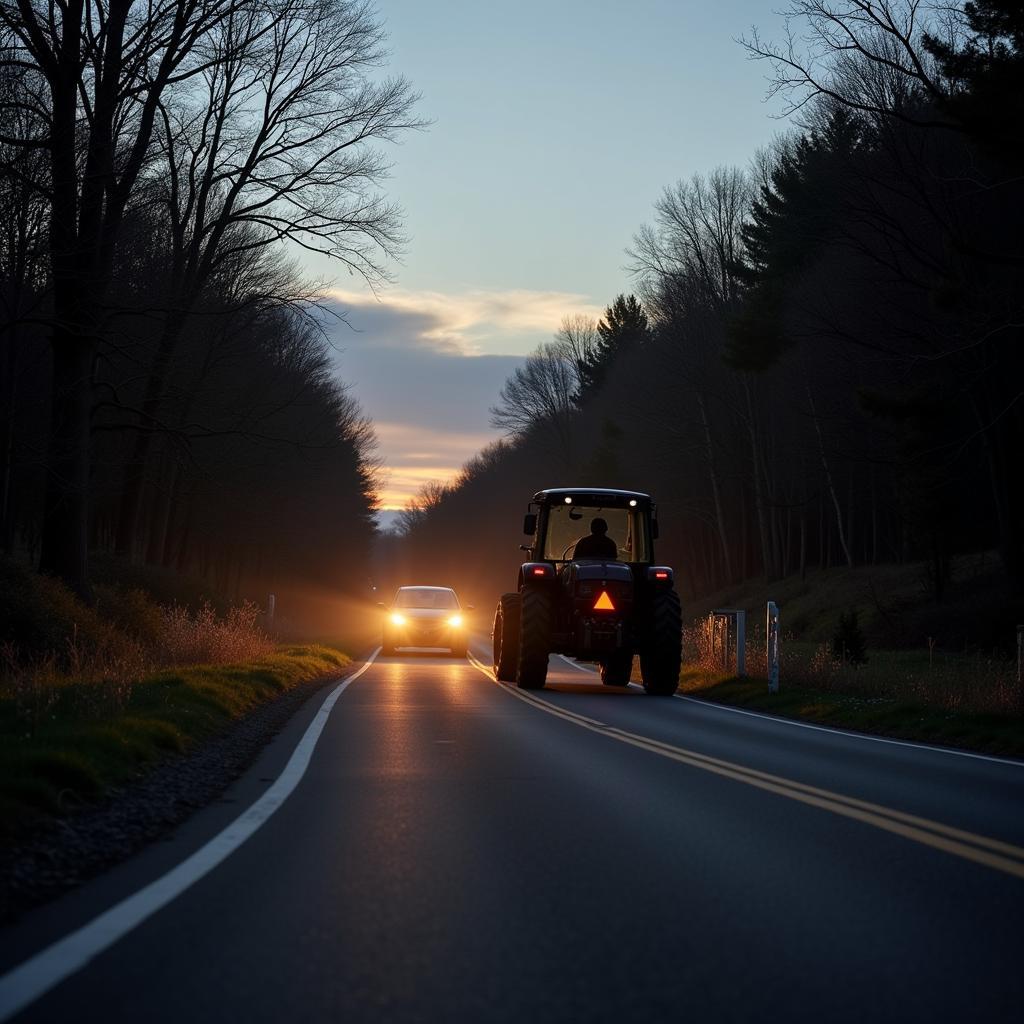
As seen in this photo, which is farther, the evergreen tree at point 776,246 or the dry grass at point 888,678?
the evergreen tree at point 776,246

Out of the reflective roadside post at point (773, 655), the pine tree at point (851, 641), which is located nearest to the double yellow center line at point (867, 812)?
the reflective roadside post at point (773, 655)

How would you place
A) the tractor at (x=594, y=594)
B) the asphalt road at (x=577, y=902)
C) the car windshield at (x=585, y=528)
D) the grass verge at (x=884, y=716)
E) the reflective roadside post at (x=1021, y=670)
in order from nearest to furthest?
the asphalt road at (x=577, y=902), the grass verge at (x=884, y=716), the reflective roadside post at (x=1021, y=670), the tractor at (x=594, y=594), the car windshield at (x=585, y=528)

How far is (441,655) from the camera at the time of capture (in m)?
36.8

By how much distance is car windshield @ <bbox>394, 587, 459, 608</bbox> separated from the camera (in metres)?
36.1

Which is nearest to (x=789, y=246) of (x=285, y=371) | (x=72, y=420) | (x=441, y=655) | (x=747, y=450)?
(x=747, y=450)

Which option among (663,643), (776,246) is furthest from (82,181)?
(776,246)

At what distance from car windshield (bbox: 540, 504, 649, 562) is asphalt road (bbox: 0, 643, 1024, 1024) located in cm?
1131

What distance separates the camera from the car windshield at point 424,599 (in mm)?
36062

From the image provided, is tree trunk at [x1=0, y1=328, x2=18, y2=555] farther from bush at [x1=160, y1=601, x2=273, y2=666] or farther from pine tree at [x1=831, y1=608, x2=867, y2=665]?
pine tree at [x1=831, y1=608, x2=867, y2=665]

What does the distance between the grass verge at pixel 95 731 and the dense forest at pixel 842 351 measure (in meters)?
13.2

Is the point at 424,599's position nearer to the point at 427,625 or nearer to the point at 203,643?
the point at 427,625

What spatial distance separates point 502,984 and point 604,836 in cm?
317

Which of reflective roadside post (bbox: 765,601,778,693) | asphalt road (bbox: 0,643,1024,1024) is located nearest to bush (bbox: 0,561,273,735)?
asphalt road (bbox: 0,643,1024,1024)

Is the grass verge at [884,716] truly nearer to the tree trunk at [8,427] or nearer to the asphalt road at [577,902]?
the asphalt road at [577,902]
